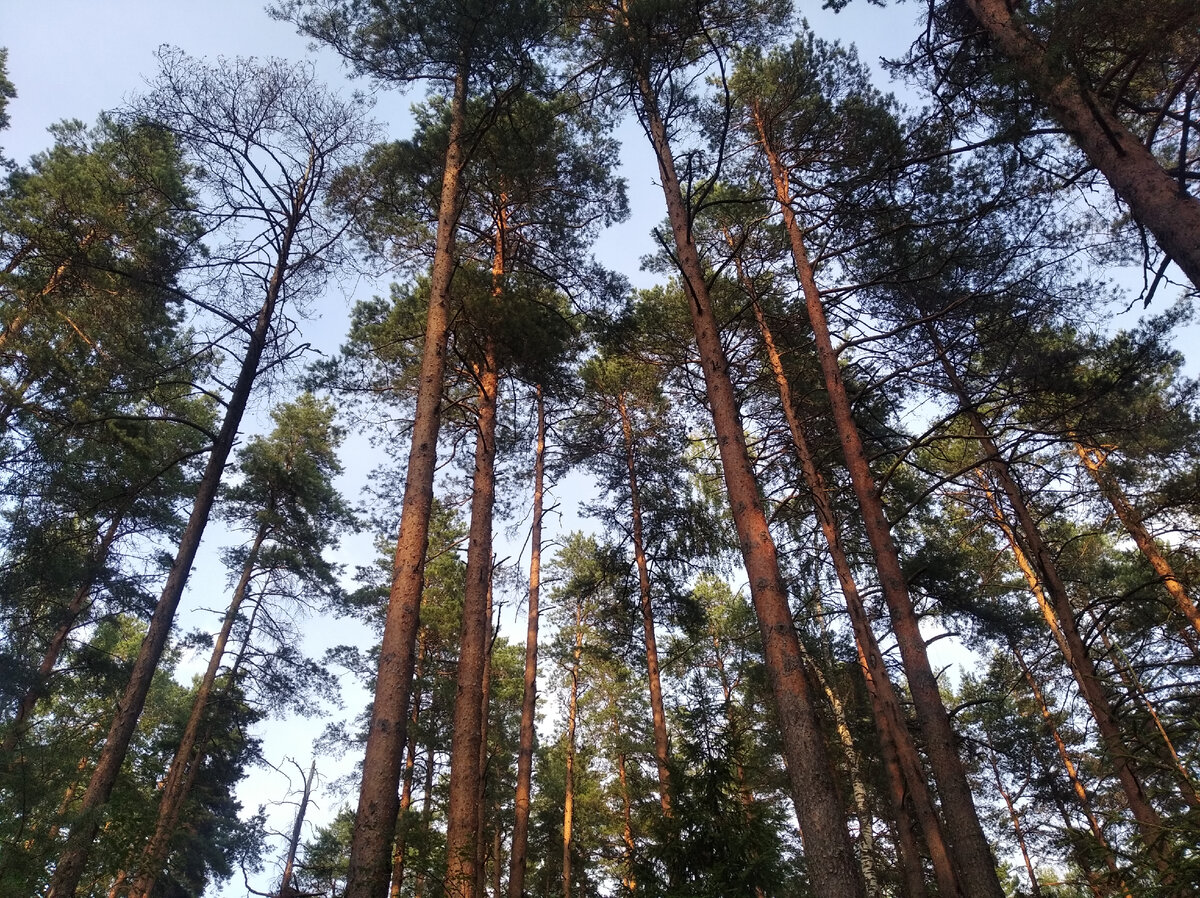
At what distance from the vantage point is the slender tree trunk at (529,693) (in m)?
10.2

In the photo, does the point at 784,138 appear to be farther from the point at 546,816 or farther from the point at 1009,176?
the point at 546,816

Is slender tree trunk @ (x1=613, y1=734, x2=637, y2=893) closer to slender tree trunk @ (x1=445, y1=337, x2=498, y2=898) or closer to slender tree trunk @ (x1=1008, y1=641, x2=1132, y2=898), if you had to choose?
slender tree trunk @ (x1=445, y1=337, x2=498, y2=898)

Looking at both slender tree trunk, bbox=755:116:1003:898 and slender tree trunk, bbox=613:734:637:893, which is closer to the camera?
slender tree trunk, bbox=755:116:1003:898

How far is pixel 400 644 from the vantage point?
5.73 meters

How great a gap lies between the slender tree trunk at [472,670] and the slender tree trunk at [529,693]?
2201mm

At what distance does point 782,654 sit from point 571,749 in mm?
16174

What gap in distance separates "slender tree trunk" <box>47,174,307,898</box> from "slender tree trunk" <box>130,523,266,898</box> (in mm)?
4017

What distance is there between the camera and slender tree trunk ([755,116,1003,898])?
602 centimetres

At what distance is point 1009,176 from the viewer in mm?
8438

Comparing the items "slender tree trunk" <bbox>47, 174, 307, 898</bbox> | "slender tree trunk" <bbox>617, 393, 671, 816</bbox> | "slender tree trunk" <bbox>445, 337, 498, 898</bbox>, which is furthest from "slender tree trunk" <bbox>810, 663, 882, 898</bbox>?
"slender tree trunk" <bbox>47, 174, 307, 898</bbox>

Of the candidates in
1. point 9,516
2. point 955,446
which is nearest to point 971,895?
point 955,446

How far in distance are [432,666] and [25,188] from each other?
14.3 meters

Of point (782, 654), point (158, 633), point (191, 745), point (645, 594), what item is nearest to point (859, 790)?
point (645, 594)

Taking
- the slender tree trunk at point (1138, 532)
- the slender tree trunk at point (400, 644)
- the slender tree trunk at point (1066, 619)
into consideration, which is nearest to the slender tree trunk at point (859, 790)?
the slender tree trunk at point (1066, 619)
